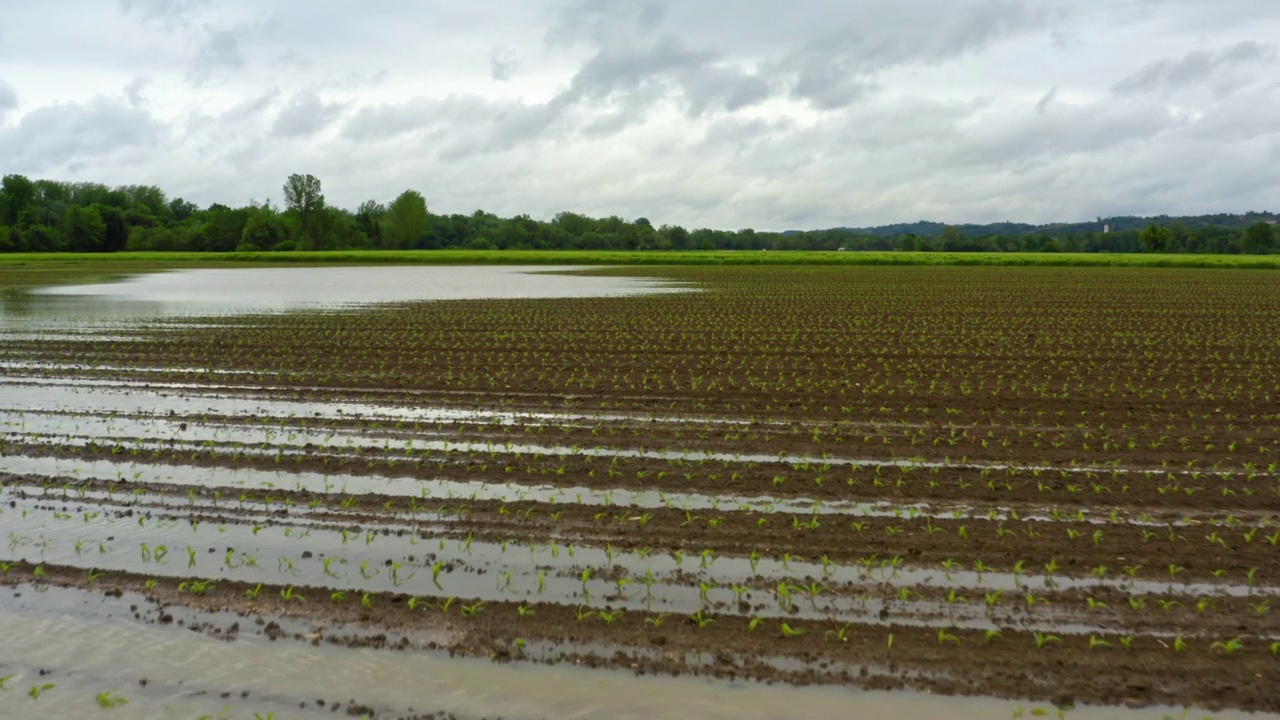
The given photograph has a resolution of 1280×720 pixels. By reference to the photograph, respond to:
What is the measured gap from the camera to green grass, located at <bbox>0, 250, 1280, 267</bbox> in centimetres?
7838

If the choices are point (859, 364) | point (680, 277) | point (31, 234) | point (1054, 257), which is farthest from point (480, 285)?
point (31, 234)

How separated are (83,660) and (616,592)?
3812 mm

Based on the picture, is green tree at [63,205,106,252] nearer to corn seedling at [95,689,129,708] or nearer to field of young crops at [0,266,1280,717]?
field of young crops at [0,266,1280,717]

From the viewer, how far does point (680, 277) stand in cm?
6078

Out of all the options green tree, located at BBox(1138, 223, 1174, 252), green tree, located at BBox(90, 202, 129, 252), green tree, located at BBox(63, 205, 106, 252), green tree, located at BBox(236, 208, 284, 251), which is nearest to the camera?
green tree, located at BBox(63, 205, 106, 252)

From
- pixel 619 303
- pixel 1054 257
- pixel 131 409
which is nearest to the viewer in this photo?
pixel 131 409

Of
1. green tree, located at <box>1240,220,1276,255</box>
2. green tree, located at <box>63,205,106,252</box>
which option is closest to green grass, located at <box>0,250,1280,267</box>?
green tree, located at <box>63,205,106,252</box>

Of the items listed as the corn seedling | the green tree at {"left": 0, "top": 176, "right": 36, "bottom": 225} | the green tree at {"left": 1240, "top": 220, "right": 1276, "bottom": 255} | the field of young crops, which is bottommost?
the corn seedling

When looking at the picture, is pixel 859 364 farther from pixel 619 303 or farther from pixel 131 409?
pixel 619 303

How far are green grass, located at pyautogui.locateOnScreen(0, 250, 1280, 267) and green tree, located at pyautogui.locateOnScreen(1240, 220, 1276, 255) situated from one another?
30.1 m

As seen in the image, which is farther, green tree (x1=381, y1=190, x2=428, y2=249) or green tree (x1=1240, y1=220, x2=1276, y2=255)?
green tree (x1=381, y1=190, x2=428, y2=249)

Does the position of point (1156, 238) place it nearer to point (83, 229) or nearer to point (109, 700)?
point (109, 700)

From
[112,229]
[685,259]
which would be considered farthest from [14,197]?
[685,259]

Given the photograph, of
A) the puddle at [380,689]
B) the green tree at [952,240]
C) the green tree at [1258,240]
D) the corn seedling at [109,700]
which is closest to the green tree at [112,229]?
the green tree at [952,240]
